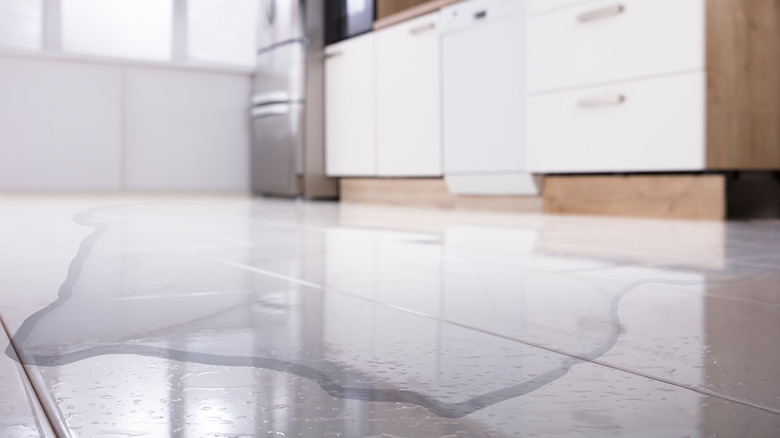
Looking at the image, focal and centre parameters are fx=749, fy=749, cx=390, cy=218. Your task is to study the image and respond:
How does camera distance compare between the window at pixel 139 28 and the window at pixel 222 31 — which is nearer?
the window at pixel 139 28

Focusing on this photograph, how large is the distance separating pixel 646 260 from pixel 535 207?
A: 5.52ft

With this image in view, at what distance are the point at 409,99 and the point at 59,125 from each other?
2177 millimetres

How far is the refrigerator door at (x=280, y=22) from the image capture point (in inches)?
163

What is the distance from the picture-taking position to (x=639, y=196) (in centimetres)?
245

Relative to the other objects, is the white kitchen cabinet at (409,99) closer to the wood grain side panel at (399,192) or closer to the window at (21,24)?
the wood grain side panel at (399,192)

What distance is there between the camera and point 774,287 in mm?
861

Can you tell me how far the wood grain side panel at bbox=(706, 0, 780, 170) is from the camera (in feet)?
7.18

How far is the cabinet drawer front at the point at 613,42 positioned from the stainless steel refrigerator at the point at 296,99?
1.75m

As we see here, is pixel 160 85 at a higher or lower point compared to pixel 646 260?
higher

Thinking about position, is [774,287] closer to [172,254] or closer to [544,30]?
[172,254]

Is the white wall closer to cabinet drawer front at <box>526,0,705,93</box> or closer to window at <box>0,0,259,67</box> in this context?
window at <box>0,0,259,67</box>

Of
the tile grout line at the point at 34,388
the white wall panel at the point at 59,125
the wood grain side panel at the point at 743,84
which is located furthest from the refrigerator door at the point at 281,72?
the tile grout line at the point at 34,388

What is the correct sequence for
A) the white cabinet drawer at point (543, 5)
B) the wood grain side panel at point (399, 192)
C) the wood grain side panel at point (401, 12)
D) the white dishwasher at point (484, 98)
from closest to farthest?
the white cabinet drawer at point (543, 5)
the white dishwasher at point (484, 98)
the wood grain side panel at point (401, 12)
the wood grain side panel at point (399, 192)

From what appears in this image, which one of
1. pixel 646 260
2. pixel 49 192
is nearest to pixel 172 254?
pixel 646 260
